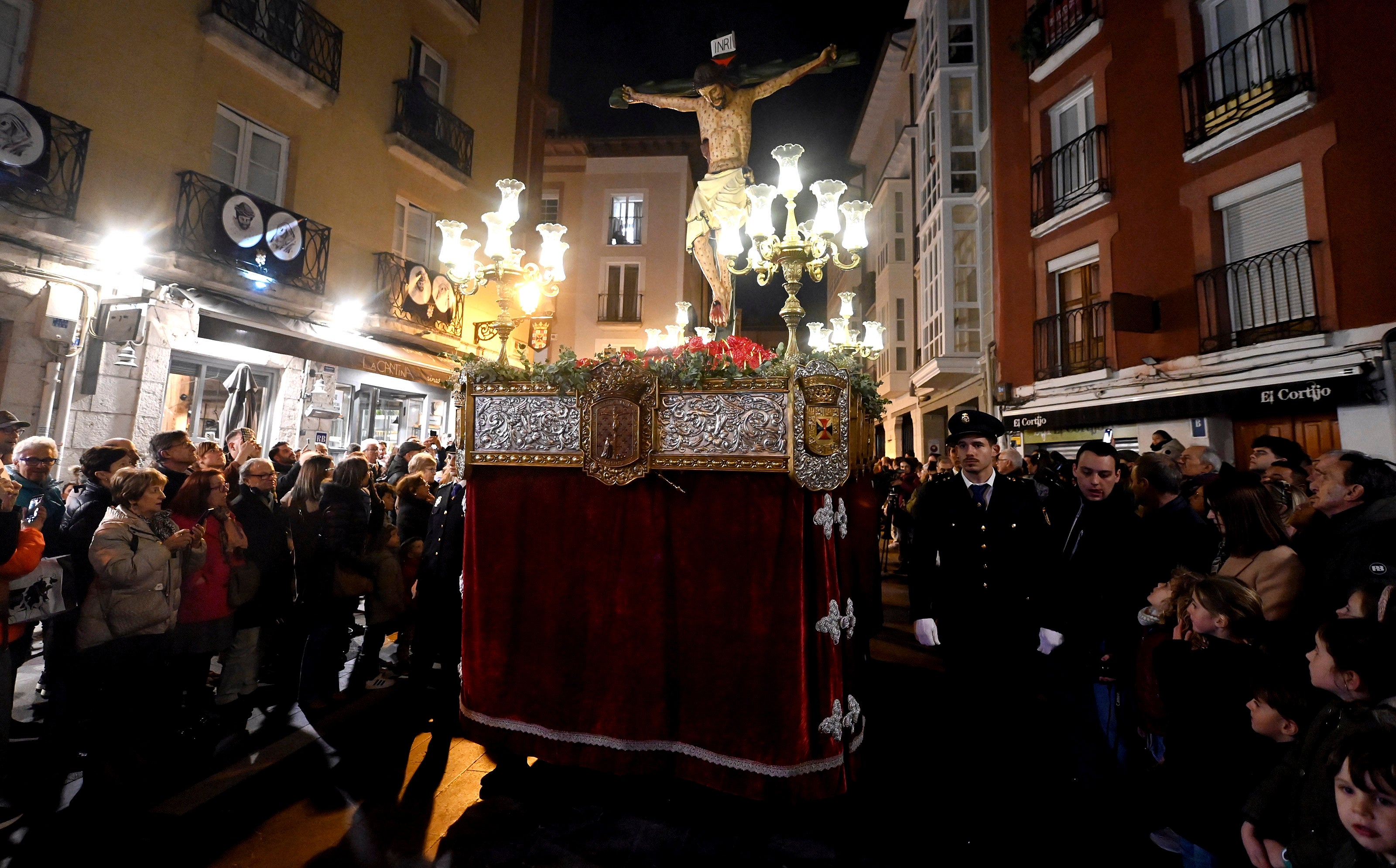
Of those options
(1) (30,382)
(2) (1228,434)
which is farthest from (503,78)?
(2) (1228,434)

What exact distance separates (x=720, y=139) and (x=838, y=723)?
4.41 meters

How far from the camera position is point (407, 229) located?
11422 millimetres

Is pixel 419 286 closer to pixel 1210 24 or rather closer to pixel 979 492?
pixel 979 492

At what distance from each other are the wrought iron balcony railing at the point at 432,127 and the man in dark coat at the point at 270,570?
28.7ft

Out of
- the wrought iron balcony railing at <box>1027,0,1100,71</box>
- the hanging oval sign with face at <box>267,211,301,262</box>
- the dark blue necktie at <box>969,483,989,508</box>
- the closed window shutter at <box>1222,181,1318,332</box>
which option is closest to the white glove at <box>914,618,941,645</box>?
the dark blue necktie at <box>969,483,989,508</box>

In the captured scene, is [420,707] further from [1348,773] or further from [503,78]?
[503,78]

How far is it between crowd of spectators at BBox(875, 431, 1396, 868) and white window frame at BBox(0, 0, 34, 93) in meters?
9.45

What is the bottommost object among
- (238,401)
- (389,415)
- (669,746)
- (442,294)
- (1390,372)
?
(669,746)

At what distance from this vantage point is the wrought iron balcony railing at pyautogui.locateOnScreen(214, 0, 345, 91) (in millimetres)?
8141

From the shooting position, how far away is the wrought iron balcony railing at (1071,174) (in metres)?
10.2

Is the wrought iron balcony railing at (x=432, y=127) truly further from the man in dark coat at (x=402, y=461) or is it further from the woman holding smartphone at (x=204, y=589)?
the woman holding smartphone at (x=204, y=589)

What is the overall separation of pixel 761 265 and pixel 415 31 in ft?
35.6

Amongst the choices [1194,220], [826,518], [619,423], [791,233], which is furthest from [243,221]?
[1194,220]

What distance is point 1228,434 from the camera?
8.52m
